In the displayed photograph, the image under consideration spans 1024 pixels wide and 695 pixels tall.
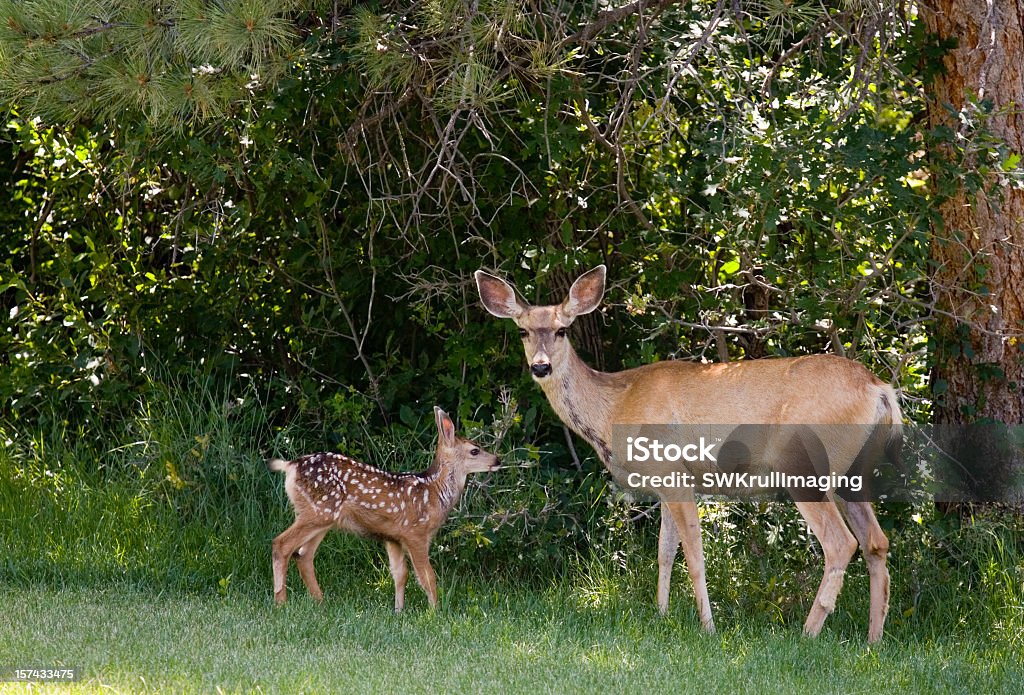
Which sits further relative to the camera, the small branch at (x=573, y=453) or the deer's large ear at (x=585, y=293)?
the small branch at (x=573, y=453)

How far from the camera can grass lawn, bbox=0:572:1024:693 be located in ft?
16.2

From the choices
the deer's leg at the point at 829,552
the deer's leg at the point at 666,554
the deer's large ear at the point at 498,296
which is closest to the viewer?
the deer's leg at the point at 829,552

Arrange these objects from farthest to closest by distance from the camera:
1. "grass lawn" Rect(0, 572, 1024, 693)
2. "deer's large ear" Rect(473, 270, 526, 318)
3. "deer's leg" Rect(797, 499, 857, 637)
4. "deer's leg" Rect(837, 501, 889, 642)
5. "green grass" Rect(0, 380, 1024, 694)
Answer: "deer's large ear" Rect(473, 270, 526, 318) → "deer's leg" Rect(837, 501, 889, 642) → "deer's leg" Rect(797, 499, 857, 637) → "green grass" Rect(0, 380, 1024, 694) → "grass lawn" Rect(0, 572, 1024, 693)

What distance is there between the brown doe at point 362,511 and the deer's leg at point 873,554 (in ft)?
6.87

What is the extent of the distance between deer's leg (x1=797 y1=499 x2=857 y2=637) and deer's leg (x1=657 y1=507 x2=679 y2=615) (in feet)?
2.48

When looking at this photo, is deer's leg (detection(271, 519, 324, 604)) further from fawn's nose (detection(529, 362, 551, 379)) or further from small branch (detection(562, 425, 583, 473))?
small branch (detection(562, 425, 583, 473))

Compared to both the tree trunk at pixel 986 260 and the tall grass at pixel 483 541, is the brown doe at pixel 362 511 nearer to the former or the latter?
the tall grass at pixel 483 541

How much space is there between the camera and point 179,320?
9133 mm

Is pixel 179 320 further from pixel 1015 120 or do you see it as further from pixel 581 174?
pixel 1015 120

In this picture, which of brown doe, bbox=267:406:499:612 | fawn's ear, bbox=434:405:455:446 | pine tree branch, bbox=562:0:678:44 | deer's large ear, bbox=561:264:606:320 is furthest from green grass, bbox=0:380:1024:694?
pine tree branch, bbox=562:0:678:44

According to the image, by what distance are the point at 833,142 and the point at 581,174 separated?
2.16m

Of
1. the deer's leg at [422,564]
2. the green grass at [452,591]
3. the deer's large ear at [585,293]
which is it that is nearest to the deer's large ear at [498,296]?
the deer's large ear at [585,293]

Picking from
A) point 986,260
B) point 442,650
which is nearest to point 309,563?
point 442,650

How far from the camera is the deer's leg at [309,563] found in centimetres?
642
